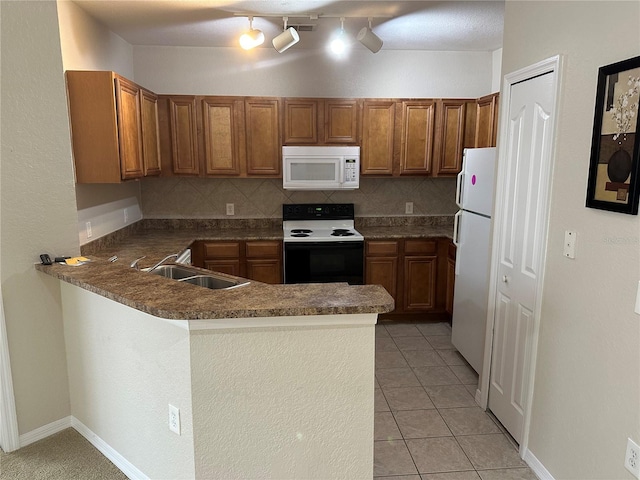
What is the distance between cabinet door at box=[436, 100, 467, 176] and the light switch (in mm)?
2447

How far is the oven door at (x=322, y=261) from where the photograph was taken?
13.4 ft

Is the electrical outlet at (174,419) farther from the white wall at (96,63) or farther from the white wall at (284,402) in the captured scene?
the white wall at (96,63)

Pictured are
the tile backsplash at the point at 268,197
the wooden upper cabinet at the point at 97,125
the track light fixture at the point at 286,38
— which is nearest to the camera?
the wooden upper cabinet at the point at 97,125

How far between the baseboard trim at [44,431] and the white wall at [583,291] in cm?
253

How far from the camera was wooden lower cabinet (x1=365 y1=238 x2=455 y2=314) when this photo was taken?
421 centimetres

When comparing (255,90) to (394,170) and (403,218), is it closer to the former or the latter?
(394,170)

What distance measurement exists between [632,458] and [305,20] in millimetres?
3309

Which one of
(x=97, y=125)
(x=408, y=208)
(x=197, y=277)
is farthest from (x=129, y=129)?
(x=408, y=208)

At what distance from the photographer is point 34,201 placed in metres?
2.26

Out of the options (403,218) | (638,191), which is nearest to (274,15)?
(403,218)

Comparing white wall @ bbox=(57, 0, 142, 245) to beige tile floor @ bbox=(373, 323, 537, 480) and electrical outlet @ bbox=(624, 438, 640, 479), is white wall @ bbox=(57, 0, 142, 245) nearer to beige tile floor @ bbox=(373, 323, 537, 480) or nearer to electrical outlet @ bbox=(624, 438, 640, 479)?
beige tile floor @ bbox=(373, 323, 537, 480)

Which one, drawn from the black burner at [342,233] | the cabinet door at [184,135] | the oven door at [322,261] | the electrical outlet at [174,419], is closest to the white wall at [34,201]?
the electrical outlet at [174,419]

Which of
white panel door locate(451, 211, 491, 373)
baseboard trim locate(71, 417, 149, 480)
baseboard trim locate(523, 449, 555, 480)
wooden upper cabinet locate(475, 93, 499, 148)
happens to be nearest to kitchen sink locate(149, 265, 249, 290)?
baseboard trim locate(71, 417, 149, 480)

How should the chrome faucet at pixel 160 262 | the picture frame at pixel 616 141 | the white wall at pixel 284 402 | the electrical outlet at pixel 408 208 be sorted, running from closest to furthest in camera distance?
1. the picture frame at pixel 616 141
2. the white wall at pixel 284 402
3. the chrome faucet at pixel 160 262
4. the electrical outlet at pixel 408 208
